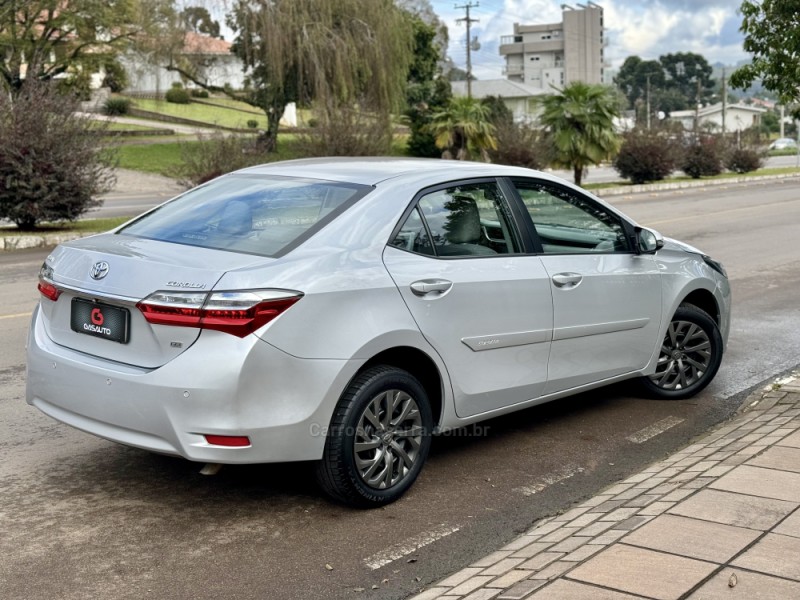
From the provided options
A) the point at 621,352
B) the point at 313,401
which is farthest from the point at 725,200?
the point at 313,401

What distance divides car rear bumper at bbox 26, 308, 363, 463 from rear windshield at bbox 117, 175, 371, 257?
576 millimetres

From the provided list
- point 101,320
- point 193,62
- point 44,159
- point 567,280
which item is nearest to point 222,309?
Answer: point 101,320

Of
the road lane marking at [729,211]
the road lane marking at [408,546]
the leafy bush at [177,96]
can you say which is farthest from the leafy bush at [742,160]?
the road lane marking at [408,546]

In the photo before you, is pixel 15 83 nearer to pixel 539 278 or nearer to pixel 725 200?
pixel 725 200

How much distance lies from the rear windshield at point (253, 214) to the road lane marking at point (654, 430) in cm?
232

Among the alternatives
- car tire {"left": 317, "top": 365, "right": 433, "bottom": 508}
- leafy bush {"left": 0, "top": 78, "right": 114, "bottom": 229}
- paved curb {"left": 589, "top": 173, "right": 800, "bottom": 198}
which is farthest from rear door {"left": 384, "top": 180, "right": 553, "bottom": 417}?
paved curb {"left": 589, "top": 173, "right": 800, "bottom": 198}

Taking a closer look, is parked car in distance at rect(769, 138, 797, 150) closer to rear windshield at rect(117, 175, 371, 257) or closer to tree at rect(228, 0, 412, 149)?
tree at rect(228, 0, 412, 149)

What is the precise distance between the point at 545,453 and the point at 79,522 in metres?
2.57

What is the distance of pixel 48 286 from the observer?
495 centimetres

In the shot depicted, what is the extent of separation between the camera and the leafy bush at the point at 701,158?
3847cm

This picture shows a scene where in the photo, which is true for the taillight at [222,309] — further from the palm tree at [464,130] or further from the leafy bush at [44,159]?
the palm tree at [464,130]

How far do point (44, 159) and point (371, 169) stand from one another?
13.3 meters

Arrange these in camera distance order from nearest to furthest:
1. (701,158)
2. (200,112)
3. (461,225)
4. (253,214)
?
(253,214), (461,225), (701,158), (200,112)

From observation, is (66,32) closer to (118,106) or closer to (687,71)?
(118,106)
